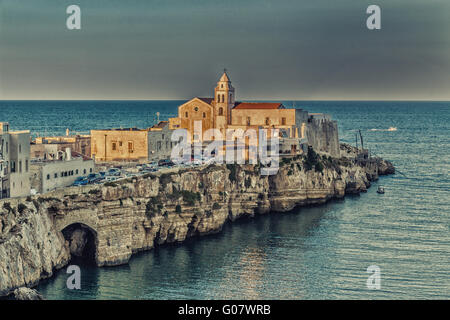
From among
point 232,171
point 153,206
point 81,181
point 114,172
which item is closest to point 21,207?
point 81,181

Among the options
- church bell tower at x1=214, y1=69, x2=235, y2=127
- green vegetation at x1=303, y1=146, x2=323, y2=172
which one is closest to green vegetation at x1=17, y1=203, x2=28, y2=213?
green vegetation at x1=303, y1=146, x2=323, y2=172

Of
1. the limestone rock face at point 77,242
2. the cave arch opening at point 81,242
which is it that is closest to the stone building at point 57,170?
the cave arch opening at point 81,242

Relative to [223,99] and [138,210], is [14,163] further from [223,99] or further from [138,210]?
[223,99]

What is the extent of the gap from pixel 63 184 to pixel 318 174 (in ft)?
122

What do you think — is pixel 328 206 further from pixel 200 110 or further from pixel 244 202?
pixel 200 110

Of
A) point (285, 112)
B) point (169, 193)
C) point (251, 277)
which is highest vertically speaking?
point (285, 112)

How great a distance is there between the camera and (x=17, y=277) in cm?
5394

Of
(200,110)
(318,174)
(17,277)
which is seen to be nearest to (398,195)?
(318,174)

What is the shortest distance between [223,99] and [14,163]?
46742mm

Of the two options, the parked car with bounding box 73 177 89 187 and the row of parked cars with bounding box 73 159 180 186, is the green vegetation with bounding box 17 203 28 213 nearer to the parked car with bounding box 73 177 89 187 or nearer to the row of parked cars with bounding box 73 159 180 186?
the parked car with bounding box 73 177 89 187

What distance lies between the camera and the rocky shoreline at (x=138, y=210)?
185 feet

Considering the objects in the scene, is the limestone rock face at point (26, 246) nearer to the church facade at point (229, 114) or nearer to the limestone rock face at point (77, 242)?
the limestone rock face at point (77, 242)

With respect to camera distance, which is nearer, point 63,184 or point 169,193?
point 63,184

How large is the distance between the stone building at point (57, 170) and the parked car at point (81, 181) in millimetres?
398
